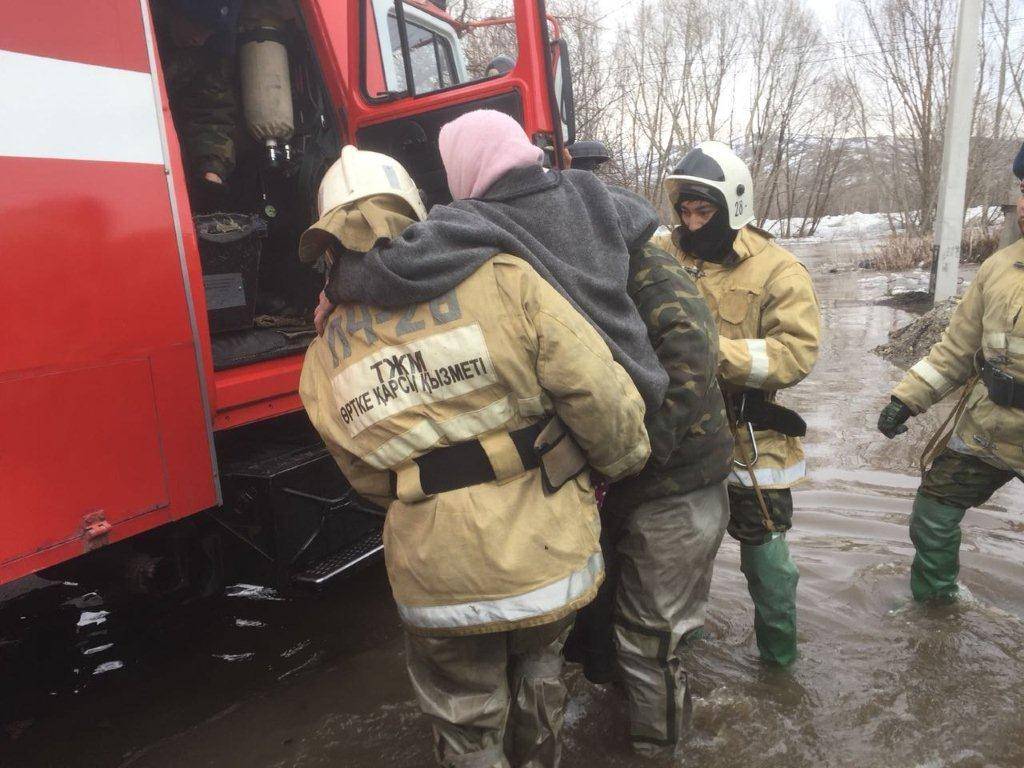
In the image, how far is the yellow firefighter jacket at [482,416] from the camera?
61.1 inches

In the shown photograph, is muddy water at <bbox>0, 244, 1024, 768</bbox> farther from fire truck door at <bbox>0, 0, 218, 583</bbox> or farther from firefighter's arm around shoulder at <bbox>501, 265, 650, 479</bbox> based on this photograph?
firefighter's arm around shoulder at <bbox>501, 265, 650, 479</bbox>

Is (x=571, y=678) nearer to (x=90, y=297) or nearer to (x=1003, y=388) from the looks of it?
(x=1003, y=388)

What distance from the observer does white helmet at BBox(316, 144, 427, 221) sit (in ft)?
5.39

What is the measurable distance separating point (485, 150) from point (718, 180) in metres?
1.08

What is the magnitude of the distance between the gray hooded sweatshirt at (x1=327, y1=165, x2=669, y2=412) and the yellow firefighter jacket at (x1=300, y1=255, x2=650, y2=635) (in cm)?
6

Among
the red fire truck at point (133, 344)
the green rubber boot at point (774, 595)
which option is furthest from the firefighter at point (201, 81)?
the green rubber boot at point (774, 595)

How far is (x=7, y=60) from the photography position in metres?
1.78

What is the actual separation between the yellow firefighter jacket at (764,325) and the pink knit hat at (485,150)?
1013mm

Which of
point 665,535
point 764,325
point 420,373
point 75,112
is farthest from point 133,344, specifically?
point 764,325

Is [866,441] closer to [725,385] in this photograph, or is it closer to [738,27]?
[725,385]

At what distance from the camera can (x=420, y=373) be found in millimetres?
1563

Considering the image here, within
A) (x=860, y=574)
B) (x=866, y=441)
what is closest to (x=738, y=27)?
(x=866, y=441)

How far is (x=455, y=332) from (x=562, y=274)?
0.32 metres

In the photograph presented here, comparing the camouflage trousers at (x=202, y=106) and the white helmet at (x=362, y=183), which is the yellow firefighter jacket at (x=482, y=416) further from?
the camouflage trousers at (x=202, y=106)
